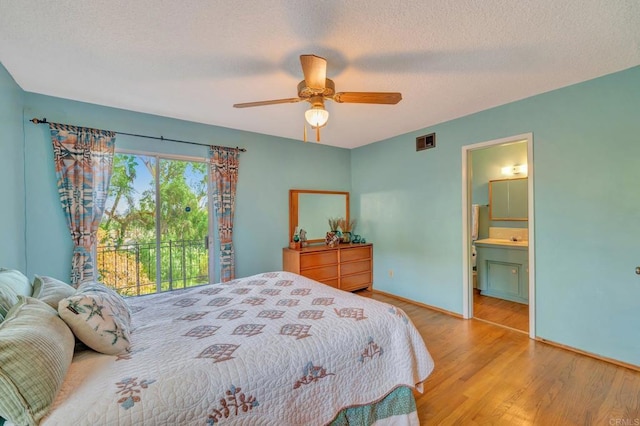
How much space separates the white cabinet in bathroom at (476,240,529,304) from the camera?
3801 millimetres

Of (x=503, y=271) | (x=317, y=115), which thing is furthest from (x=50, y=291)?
(x=503, y=271)

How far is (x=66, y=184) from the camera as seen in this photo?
2.73 meters

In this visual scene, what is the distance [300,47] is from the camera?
1.89 meters

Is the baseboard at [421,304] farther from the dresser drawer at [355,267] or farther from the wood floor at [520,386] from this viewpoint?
the wood floor at [520,386]

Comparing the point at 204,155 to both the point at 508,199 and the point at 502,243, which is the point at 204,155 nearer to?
the point at 502,243

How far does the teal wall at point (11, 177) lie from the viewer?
213 centimetres

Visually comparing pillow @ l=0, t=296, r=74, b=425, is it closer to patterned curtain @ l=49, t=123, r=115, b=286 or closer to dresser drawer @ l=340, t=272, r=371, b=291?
patterned curtain @ l=49, t=123, r=115, b=286

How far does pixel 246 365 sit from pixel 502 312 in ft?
12.0

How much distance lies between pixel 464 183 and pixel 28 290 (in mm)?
4045

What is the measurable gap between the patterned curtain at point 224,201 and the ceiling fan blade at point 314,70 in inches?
83.2

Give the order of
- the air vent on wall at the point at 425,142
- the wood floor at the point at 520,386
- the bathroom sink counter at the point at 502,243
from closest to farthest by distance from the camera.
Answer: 1. the wood floor at the point at 520,386
2. the air vent on wall at the point at 425,142
3. the bathroom sink counter at the point at 502,243

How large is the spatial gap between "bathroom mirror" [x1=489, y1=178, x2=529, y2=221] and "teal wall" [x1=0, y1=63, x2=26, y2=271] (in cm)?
588

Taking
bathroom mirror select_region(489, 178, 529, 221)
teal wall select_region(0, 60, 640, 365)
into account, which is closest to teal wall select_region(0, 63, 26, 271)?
teal wall select_region(0, 60, 640, 365)

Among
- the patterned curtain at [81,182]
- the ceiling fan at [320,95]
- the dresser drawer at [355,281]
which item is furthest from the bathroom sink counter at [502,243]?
the patterned curtain at [81,182]
